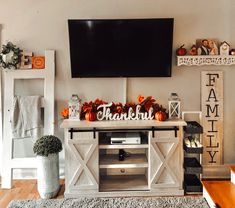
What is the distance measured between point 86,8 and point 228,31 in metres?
1.69

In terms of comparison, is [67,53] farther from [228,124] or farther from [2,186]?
[228,124]

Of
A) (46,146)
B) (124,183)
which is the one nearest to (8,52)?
(46,146)

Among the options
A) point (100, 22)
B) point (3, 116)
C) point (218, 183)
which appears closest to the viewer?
point (218, 183)

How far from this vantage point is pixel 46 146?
3023 millimetres

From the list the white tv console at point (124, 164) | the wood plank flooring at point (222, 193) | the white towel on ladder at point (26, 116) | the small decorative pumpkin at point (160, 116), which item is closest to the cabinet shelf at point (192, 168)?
the white tv console at point (124, 164)

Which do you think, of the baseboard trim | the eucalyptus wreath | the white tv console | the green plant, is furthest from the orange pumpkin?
the baseboard trim

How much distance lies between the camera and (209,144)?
11.7ft

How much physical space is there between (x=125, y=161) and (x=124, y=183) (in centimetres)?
26

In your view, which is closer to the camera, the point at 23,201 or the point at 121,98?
the point at 23,201

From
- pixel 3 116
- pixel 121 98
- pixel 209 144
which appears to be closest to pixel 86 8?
pixel 121 98

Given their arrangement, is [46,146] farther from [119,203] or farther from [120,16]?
[120,16]

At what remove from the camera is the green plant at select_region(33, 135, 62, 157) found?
300cm

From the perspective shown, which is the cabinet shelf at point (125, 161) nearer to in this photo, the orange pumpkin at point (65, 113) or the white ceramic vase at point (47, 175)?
the white ceramic vase at point (47, 175)

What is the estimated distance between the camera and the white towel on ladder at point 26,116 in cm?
339
